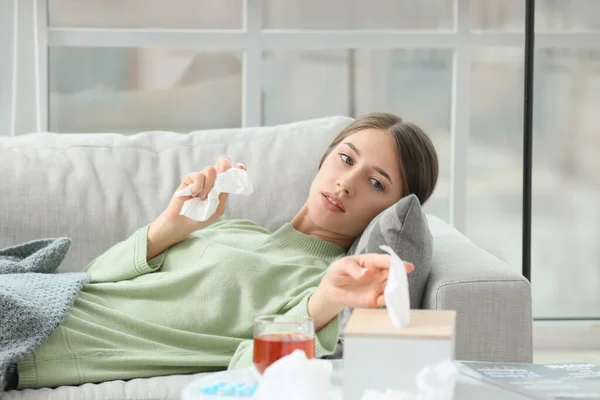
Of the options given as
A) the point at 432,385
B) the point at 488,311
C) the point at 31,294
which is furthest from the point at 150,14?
the point at 432,385

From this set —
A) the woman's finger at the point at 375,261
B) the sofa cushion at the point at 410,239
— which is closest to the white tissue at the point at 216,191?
the sofa cushion at the point at 410,239

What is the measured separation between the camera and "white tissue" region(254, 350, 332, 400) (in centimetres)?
102

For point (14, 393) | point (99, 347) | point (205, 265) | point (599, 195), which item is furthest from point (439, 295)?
point (599, 195)

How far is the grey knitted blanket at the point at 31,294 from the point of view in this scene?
154cm

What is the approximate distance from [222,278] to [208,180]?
0.21 m

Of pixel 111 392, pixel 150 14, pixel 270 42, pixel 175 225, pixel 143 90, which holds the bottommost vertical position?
pixel 111 392

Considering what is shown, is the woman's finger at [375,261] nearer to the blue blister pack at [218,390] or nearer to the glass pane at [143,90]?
the blue blister pack at [218,390]

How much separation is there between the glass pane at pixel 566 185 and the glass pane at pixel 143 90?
3.85 feet

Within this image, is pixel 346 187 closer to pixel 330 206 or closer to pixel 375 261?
pixel 330 206

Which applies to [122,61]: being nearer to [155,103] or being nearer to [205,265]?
[155,103]

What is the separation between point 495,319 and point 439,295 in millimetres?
106

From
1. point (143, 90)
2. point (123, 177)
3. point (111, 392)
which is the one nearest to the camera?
point (111, 392)

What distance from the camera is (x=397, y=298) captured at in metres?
1.07

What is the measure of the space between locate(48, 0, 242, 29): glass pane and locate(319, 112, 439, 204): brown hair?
4.52ft
